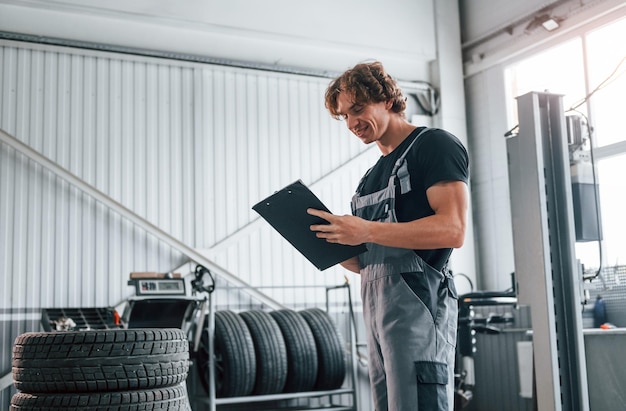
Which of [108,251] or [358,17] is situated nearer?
[108,251]

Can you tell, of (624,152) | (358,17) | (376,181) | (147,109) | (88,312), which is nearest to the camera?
(376,181)

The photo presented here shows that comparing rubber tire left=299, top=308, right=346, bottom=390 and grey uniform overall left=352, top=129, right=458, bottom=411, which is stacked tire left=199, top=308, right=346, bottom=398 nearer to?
rubber tire left=299, top=308, right=346, bottom=390

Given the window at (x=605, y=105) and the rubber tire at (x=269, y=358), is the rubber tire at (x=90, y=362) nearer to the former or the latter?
the rubber tire at (x=269, y=358)

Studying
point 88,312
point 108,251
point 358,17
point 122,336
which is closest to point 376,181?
point 122,336

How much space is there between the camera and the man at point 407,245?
2125 mm

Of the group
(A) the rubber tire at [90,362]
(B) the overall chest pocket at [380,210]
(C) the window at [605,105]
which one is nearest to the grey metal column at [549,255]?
(B) the overall chest pocket at [380,210]

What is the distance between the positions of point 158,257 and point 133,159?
2.89 ft

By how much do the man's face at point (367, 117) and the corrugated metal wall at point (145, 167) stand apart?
4242mm

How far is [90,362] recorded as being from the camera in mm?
2877

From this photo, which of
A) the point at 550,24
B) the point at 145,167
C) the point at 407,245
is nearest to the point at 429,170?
the point at 407,245

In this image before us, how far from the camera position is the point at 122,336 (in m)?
2.97

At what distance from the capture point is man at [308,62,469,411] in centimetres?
212

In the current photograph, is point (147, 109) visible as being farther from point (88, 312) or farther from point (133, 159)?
point (88, 312)

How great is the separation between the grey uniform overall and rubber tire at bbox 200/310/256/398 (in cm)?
347
